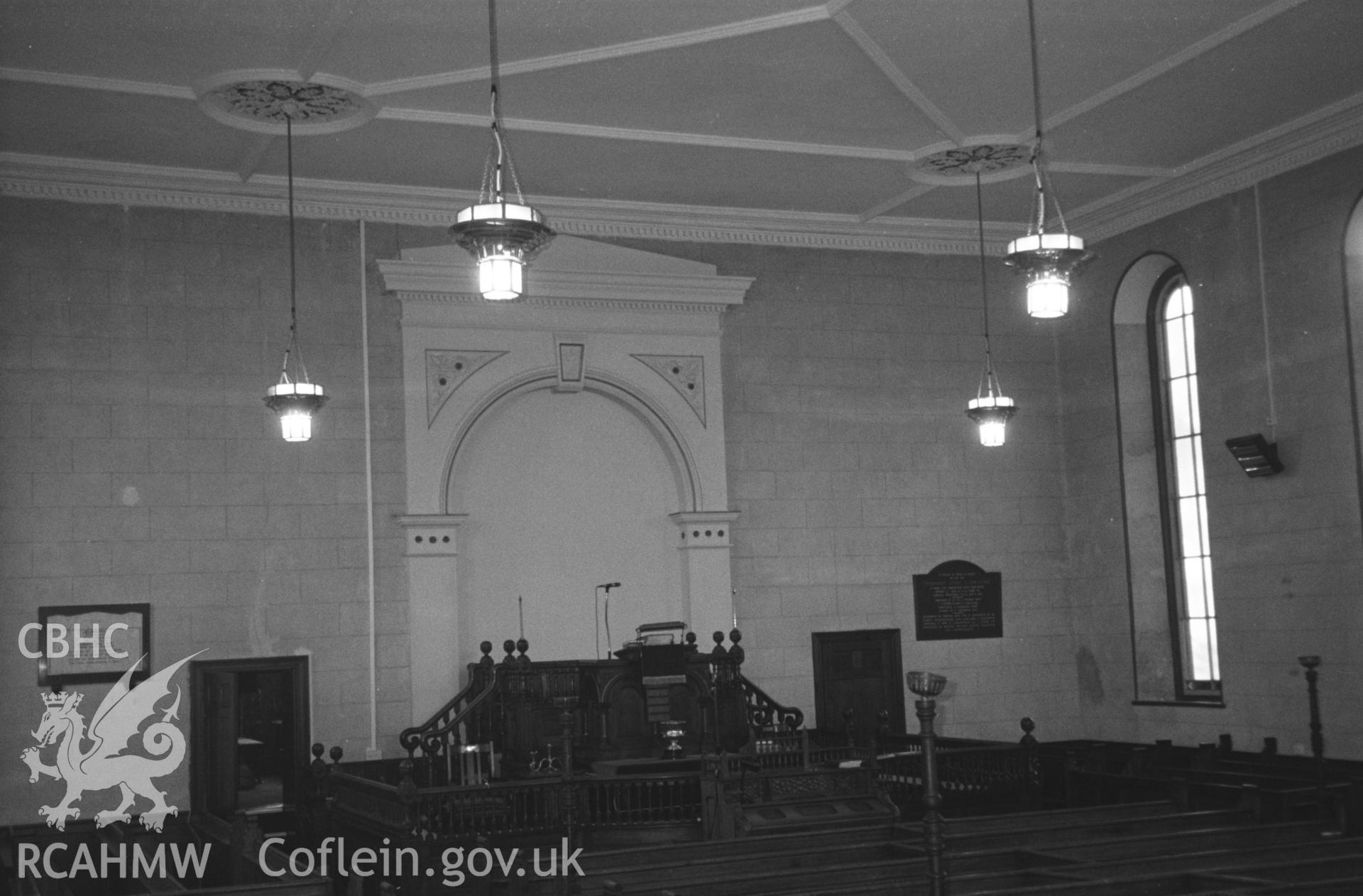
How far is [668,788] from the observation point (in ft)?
38.7

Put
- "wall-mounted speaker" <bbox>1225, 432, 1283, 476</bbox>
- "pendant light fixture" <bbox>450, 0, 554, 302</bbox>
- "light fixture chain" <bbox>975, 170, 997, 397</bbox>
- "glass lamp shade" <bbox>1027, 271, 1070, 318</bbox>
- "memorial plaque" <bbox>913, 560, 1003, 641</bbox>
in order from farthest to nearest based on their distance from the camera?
1. "memorial plaque" <bbox>913, 560, 1003, 641</bbox>
2. "light fixture chain" <bbox>975, 170, 997, 397</bbox>
3. "wall-mounted speaker" <bbox>1225, 432, 1283, 476</bbox>
4. "glass lamp shade" <bbox>1027, 271, 1070, 318</bbox>
5. "pendant light fixture" <bbox>450, 0, 554, 302</bbox>

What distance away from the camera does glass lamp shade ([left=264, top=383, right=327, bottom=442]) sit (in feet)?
37.1

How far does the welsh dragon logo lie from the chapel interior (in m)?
0.07

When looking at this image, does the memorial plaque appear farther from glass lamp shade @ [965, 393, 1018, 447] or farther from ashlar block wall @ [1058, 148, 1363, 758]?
glass lamp shade @ [965, 393, 1018, 447]

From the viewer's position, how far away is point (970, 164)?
1361 cm

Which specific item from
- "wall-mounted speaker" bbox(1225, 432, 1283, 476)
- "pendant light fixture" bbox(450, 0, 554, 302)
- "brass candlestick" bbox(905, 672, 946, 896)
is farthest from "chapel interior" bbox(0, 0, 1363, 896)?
"pendant light fixture" bbox(450, 0, 554, 302)

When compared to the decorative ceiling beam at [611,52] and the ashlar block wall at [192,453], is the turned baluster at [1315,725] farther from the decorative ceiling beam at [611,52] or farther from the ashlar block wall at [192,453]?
the ashlar block wall at [192,453]

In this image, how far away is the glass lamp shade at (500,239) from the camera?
6828mm

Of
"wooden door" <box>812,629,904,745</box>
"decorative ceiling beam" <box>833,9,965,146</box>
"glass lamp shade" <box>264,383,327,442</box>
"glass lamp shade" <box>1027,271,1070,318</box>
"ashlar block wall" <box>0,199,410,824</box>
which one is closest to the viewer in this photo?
"glass lamp shade" <box>1027,271,1070,318</box>

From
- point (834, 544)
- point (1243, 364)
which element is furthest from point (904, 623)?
point (1243, 364)

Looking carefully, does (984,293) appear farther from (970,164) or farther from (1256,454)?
(1256,454)

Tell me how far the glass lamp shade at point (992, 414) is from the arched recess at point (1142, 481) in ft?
7.82

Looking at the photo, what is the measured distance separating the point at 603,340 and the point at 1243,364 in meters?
6.00

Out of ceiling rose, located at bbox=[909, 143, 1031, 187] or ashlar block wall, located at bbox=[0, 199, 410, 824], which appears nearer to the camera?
ashlar block wall, located at bbox=[0, 199, 410, 824]
